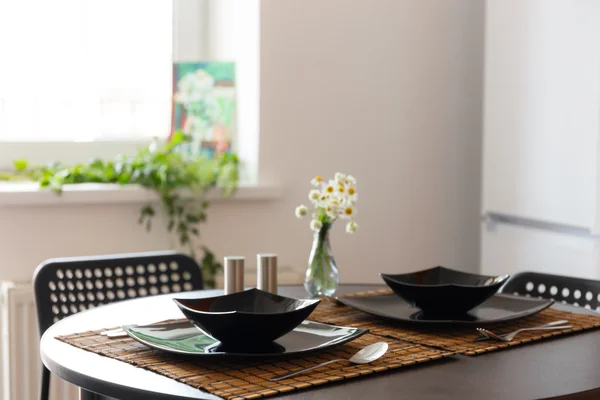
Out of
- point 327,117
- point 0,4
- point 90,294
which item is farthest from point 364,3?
point 90,294

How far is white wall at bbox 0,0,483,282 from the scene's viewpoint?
2.84 m

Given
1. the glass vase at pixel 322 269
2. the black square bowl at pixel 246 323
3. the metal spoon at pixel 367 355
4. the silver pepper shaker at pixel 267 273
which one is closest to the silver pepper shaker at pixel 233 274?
the silver pepper shaker at pixel 267 273

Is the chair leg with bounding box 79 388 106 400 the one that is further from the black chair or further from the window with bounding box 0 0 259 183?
the window with bounding box 0 0 259 183

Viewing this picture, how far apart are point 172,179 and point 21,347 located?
658mm

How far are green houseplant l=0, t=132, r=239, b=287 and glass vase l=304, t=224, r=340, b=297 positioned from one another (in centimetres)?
101

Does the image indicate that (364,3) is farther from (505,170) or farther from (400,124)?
(505,170)

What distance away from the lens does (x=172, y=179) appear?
8.95 ft

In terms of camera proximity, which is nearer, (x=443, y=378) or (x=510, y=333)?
(x=443, y=378)

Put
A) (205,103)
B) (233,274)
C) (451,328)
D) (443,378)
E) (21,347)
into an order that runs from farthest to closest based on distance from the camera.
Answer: (205,103)
(21,347)
(233,274)
(451,328)
(443,378)


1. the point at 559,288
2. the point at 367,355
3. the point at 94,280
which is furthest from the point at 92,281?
the point at 559,288

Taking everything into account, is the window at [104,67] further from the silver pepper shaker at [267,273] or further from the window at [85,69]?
the silver pepper shaker at [267,273]

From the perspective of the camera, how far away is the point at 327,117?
2.95 metres

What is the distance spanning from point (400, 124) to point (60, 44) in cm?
117

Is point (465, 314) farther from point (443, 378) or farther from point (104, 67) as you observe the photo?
point (104, 67)
